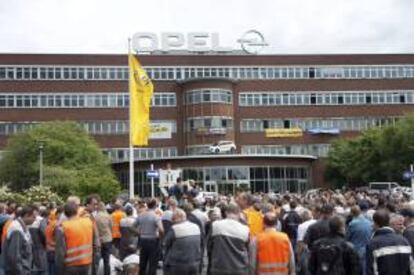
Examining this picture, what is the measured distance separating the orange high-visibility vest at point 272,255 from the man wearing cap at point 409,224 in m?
1.95

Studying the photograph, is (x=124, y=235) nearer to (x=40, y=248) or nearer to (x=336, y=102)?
(x=40, y=248)

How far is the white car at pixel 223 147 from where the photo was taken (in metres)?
80.9

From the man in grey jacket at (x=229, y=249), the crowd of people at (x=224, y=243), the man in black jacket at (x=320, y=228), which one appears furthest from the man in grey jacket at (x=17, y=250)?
the man in black jacket at (x=320, y=228)

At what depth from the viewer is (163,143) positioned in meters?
87.6

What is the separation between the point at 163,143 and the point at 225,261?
7592 centimetres

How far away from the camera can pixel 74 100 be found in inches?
3398

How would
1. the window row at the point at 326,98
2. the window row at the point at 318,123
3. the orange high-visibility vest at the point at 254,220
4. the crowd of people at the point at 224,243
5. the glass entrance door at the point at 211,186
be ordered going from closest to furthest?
the crowd of people at the point at 224,243, the orange high-visibility vest at the point at 254,220, the glass entrance door at the point at 211,186, the window row at the point at 318,123, the window row at the point at 326,98

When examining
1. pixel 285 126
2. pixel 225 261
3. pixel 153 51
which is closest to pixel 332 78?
pixel 285 126

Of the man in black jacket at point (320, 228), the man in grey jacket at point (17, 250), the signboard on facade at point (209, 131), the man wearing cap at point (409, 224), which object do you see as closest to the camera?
the man wearing cap at point (409, 224)

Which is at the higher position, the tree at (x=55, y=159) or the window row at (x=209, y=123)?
the window row at (x=209, y=123)

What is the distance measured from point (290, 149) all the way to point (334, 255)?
78537 millimetres

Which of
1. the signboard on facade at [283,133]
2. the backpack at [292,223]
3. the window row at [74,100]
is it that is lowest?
the backpack at [292,223]

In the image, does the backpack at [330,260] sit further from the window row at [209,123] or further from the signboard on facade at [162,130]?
the signboard on facade at [162,130]

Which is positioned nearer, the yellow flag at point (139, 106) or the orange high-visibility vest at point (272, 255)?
the orange high-visibility vest at point (272, 255)
